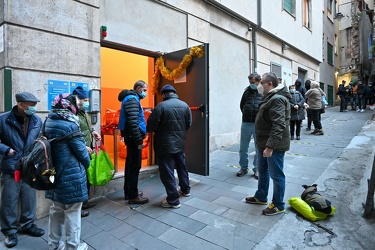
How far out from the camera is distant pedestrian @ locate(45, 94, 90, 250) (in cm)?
256

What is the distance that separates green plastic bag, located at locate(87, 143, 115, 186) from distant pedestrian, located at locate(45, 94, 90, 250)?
1.03 meters

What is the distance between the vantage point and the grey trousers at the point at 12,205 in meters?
3.06

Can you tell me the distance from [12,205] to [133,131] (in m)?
1.67

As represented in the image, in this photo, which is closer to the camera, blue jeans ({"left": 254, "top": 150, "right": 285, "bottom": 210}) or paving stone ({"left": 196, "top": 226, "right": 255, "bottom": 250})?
paving stone ({"left": 196, "top": 226, "right": 255, "bottom": 250})

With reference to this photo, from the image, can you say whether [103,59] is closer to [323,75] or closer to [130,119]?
[130,119]

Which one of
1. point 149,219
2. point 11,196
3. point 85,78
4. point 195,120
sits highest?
point 85,78

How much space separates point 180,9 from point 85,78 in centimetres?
287

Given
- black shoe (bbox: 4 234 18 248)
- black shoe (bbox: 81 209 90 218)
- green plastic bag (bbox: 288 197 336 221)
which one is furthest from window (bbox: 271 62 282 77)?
black shoe (bbox: 4 234 18 248)

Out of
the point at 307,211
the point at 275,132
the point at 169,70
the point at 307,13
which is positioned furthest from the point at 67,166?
the point at 307,13

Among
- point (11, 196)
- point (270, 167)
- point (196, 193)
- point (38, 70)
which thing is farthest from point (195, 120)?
point (11, 196)

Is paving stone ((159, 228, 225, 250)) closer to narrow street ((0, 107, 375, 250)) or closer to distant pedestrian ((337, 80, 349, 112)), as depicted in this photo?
narrow street ((0, 107, 375, 250))

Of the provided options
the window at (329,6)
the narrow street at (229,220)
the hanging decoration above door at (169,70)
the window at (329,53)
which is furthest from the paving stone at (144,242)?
the window at (329,6)

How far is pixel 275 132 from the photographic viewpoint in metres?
3.25

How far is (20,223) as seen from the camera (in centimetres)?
330
